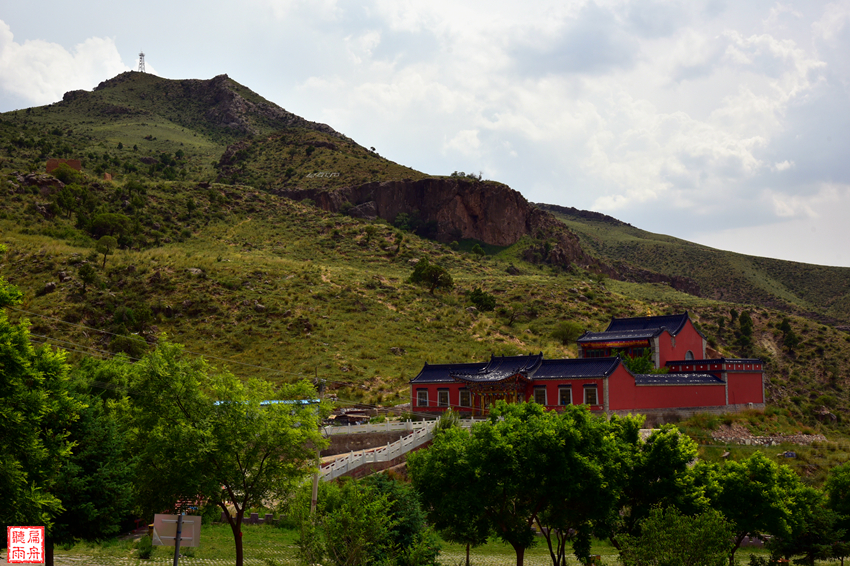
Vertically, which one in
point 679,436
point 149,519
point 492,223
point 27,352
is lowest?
point 149,519

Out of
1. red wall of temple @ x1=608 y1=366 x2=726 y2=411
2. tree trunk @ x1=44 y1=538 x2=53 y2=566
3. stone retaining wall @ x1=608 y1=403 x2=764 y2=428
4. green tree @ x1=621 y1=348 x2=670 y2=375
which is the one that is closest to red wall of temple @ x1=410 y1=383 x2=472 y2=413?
red wall of temple @ x1=608 y1=366 x2=726 y2=411

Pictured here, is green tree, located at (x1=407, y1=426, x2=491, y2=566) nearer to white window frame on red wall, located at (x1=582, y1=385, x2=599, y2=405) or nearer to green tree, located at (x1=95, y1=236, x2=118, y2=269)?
white window frame on red wall, located at (x1=582, y1=385, x2=599, y2=405)

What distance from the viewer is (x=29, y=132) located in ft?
474

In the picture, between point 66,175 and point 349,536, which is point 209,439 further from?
point 66,175

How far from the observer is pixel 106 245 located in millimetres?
93312

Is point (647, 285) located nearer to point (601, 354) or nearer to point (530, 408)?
point (601, 354)

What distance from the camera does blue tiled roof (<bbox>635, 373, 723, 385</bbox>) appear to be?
169ft

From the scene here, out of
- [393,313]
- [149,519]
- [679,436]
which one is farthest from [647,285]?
[149,519]

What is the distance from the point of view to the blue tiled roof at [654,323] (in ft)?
201

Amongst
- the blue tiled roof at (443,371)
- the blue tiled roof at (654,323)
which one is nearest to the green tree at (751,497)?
the blue tiled roof at (443,371)

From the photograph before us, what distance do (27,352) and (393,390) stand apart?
48256 millimetres

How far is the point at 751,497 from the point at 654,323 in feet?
105

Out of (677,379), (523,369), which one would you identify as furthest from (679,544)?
(677,379)

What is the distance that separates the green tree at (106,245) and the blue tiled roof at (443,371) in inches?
2030
